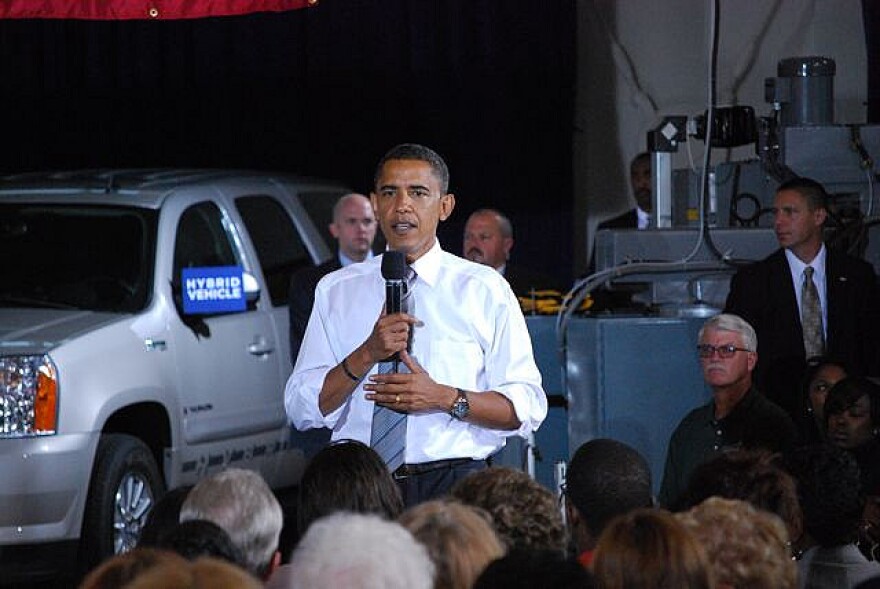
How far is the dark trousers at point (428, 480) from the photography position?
659 centimetres

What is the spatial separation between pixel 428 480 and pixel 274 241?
5893 mm

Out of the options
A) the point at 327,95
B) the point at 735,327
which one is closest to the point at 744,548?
the point at 735,327

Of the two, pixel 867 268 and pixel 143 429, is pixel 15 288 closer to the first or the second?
pixel 143 429

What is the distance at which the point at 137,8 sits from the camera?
32.8 feet

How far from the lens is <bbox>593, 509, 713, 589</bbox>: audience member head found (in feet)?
14.8

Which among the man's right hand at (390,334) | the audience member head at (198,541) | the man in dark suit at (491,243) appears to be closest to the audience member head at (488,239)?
the man in dark suit at (491,243)

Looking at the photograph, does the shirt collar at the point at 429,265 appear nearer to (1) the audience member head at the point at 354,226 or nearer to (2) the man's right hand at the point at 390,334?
(2) the man's right hand at the point at 390,334

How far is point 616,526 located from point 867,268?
18.2ft

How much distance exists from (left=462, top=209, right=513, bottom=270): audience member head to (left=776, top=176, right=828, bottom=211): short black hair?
2.87 metres

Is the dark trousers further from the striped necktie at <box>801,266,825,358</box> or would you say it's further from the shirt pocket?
the striped necktie at <box>801,266,825,358</box>

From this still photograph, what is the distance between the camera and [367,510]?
229 inches

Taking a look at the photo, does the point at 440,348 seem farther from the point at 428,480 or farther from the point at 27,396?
the point at 27,396

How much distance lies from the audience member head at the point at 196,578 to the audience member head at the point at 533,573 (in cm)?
53

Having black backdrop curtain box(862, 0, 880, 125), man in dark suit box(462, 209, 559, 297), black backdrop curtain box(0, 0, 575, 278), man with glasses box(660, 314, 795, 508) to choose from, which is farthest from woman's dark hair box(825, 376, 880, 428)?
black backdrop curtain box(0, 0, 575, 278)
